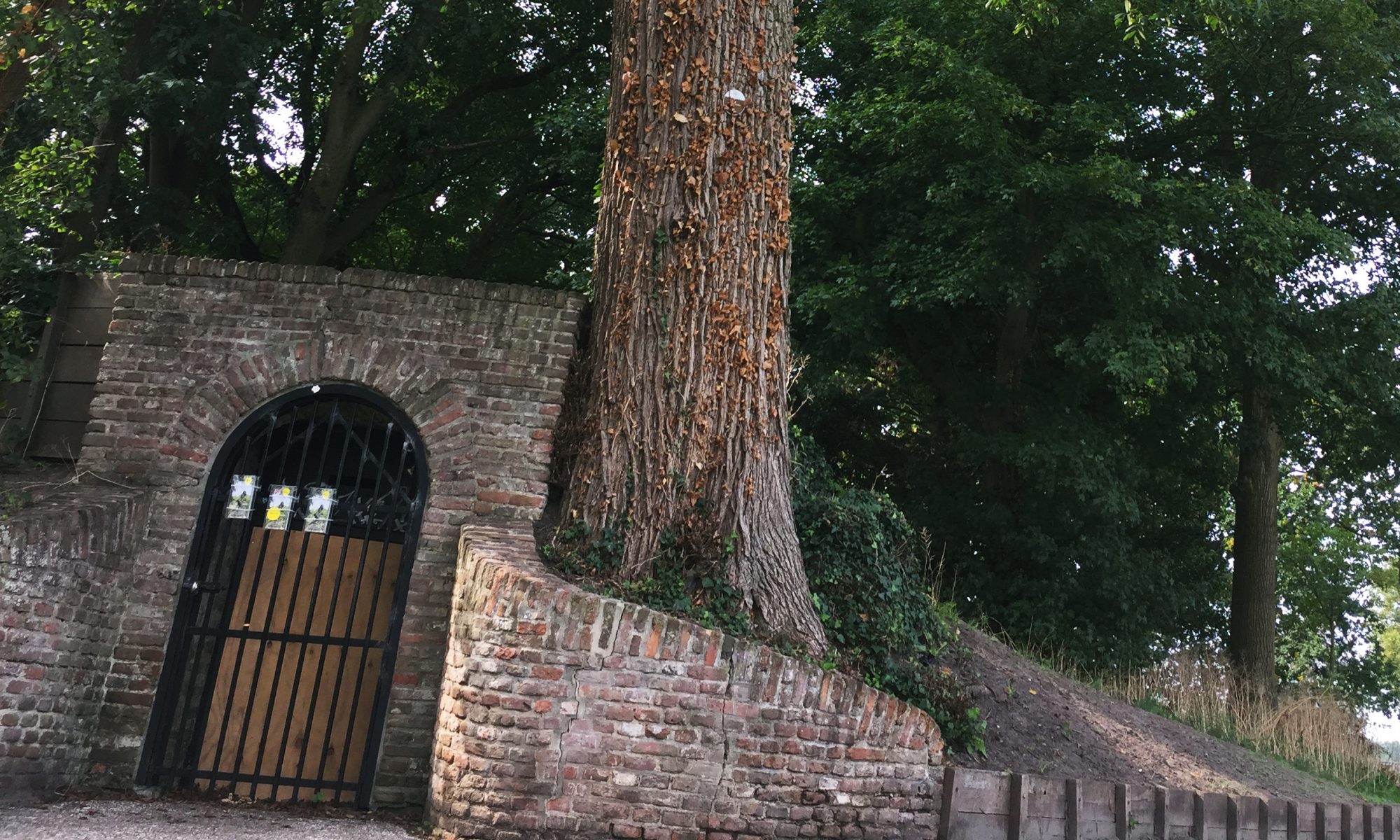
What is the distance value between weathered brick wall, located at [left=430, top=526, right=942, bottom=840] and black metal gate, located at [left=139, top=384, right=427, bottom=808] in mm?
1145

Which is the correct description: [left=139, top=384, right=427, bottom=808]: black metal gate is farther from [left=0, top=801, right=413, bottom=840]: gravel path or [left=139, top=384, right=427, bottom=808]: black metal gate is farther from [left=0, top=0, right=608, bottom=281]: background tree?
[left=0, top=0, right=608, bottom=281]: background tree

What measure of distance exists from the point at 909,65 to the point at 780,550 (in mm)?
8385

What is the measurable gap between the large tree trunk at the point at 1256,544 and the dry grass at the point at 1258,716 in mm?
1884

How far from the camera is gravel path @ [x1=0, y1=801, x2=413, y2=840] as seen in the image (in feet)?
16.2

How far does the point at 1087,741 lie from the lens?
23.8ft

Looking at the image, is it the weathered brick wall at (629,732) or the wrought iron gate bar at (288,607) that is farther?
the wrought iron gate bar at (288,607)

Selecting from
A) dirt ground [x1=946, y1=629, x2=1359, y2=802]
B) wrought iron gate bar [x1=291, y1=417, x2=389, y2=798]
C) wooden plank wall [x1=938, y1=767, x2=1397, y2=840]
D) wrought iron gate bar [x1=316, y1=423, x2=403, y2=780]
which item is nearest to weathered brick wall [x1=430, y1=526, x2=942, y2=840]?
wooden plank wall [x1=938, y1=767, x2=1397, y2=840]

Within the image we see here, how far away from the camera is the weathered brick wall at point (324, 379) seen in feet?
20.4

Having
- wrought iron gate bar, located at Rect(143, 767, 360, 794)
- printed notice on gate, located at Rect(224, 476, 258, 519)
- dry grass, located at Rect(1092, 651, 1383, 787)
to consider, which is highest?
printed notice on gate, located at Rect(224, 476, 258, 519)

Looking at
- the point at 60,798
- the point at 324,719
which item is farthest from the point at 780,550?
the point at 60,798

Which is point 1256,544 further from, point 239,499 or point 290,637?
point 239,499

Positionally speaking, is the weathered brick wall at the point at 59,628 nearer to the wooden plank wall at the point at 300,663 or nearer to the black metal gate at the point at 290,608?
the black metal gate at the point at 290,608

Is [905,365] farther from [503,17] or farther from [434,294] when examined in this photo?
[434,294]

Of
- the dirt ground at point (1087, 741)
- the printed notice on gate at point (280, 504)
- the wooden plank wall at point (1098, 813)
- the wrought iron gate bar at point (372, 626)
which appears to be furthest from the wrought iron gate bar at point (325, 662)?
the dirt ground at point (1087, 741)
